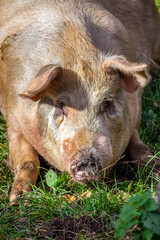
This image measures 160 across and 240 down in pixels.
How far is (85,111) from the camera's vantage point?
4305 mm

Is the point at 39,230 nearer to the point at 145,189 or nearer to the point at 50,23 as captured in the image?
the point at 145,189

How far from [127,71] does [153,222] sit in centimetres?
176

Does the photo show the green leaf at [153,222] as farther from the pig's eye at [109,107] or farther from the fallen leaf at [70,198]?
the pig's eye at [109,107]

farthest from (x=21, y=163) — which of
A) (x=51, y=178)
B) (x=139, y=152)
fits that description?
(x=139, y=152)

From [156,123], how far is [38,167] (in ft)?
6.44

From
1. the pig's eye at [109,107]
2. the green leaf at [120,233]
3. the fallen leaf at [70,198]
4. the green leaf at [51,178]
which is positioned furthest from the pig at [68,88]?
the green leaf at [120,233]

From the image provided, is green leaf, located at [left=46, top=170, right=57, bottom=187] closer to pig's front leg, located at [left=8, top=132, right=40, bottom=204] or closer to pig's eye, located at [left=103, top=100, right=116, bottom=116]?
pig's front leg, located at [left=8, top=132, right=40, bottom=204]

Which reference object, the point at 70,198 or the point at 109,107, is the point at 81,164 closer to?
the point at 70,198

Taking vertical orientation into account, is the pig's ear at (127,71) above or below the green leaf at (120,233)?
above

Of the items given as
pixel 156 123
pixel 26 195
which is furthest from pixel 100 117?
pixel 156 123

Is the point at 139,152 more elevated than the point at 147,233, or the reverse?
the point at 147,233

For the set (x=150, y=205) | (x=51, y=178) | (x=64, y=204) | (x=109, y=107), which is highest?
(x=150, y=205)

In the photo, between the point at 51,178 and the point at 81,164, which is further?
the point at 51,178

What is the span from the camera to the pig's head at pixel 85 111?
4059 millimetres
